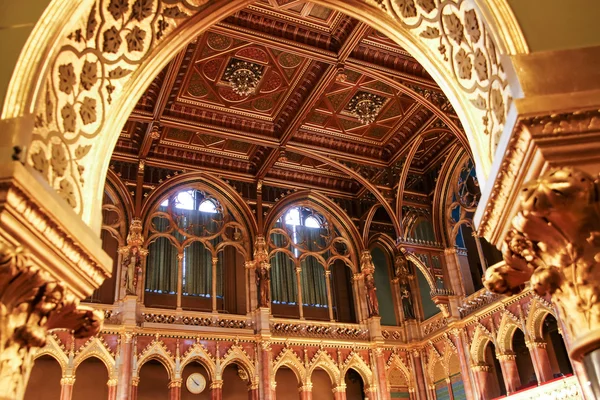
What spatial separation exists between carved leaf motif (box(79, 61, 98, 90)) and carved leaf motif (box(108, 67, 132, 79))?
165 millimetres

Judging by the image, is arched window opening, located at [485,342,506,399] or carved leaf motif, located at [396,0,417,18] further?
arched window opening, located at [485,342,506,399]

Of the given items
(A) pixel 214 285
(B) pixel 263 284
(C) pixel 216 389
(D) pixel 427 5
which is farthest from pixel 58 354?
(D) pixel 427 5

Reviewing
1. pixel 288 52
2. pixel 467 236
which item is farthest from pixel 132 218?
pixel 467 236

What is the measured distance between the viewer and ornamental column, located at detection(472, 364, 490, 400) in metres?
14.3

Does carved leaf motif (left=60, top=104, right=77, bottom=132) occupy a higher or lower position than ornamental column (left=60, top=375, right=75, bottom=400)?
lower

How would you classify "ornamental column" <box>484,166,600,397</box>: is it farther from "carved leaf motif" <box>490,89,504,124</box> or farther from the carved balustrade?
Result: the carved balustrade

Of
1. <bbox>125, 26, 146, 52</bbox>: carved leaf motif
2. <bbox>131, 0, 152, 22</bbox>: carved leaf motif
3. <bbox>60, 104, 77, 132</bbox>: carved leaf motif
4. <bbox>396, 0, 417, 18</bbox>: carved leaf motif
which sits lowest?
<bbox>60, 104, 77, 132</bbox>: carved leaf motif

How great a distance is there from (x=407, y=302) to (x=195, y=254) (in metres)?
6.25

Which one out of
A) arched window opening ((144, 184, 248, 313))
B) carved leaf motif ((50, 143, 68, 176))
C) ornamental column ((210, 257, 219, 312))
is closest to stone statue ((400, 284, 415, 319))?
arched window opening ((144, 184, 248, 313))

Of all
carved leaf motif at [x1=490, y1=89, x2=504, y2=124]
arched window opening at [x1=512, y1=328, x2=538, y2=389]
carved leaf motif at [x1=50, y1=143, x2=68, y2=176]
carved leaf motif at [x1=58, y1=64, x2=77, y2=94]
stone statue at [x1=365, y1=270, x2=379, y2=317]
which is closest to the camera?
carved leaf motif at [x1=50, y1=143, x2=68, y2=176]

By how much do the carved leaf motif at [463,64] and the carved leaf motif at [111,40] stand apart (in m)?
3.02

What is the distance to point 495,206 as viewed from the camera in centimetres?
441

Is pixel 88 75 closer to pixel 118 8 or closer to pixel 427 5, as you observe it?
pixel 118 8

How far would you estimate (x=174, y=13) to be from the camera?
18.7 feet
